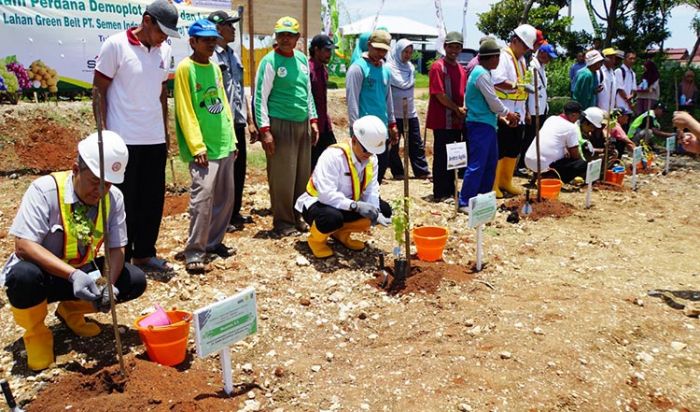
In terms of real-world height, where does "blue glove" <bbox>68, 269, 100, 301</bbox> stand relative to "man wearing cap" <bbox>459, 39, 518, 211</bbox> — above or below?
below

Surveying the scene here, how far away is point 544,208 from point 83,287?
4.82 meters

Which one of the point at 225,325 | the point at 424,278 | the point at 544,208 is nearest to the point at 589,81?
the point at 544,208

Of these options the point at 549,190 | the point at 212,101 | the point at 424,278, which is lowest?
the point at 424,278

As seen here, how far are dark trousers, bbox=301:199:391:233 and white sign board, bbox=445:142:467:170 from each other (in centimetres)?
167

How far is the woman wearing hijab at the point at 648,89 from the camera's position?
11070 mm

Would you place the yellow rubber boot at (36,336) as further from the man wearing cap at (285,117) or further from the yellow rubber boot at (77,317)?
the man wearing cap at (285,117)

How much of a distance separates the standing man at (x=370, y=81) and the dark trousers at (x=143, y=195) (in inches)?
89.5

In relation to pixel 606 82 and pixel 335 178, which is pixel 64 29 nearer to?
pixel 335 178

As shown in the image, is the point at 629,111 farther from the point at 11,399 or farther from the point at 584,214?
the point at 11,399

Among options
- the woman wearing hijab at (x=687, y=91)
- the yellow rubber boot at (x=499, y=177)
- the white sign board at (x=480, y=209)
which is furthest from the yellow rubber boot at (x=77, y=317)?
the woman wearing hijab at (x=687, y=91)

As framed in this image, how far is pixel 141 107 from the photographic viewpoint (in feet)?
13.0

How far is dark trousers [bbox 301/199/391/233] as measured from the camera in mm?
4406

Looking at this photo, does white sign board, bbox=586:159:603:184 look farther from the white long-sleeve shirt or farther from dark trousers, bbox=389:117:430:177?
the white long-sleeve shirt

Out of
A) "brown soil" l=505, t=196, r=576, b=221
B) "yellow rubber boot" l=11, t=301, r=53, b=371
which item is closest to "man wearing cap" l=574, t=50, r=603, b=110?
"brown soil" l=505, t=196, r=576, b=221
